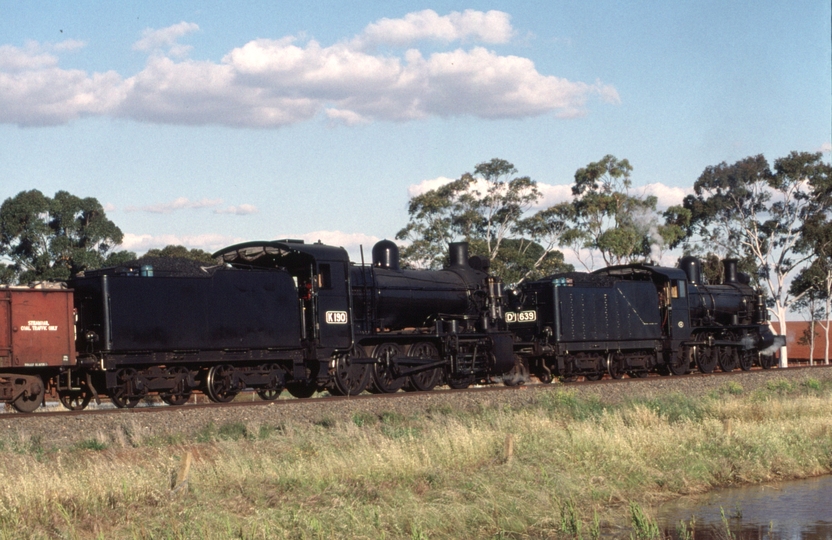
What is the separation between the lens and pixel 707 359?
1288 inches

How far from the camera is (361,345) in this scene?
895 inches

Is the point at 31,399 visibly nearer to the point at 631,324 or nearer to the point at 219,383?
the point at 219,383

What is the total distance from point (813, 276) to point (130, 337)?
151 feet

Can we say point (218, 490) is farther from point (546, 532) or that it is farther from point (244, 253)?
point (244, 253)

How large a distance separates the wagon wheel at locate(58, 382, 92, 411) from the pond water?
11.9m

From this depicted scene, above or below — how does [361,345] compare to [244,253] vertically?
below

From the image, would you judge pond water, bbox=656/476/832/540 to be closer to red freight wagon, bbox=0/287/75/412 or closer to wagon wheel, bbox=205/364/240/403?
wagon wheel, bbox=205/364/240/403

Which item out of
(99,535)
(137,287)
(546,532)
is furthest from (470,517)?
(137,287)

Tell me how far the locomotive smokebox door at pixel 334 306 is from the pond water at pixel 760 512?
9.41 m

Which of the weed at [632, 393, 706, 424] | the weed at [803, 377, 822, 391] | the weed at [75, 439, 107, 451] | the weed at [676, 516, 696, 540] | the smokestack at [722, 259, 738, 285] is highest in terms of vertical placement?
the smokestack at [722, 259, 738, 285]

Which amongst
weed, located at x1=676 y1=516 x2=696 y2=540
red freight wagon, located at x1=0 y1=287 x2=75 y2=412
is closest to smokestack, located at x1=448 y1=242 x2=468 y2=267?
red freight wagon, located at x1=0 y1=287 x2=75 y2=412

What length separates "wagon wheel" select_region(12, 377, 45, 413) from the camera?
18641 millimetres

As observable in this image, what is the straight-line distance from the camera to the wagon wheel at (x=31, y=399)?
18641mm

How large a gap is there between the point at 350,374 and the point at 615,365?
10.5m
